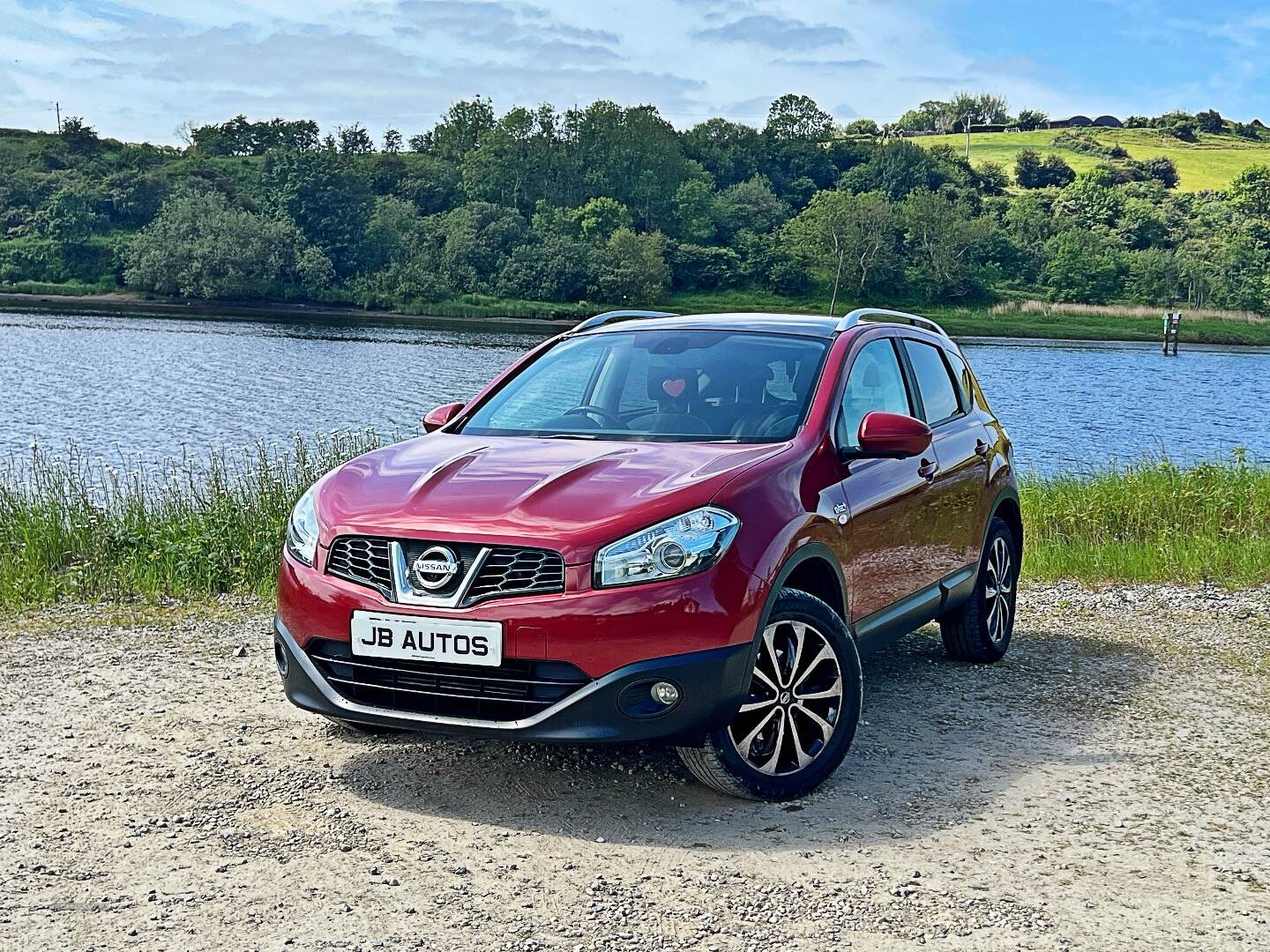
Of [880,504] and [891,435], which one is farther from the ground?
[891,435]

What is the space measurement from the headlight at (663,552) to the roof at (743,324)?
1.83m

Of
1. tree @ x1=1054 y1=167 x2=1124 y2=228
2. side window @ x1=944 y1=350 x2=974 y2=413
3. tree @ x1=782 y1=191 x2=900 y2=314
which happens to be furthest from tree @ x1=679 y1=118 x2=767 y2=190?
side window @ x1=944 y1=350 x2=974 y2=413

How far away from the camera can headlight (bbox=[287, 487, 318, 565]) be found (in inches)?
198

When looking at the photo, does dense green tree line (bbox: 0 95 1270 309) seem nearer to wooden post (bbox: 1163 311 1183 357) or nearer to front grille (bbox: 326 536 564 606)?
wooden post (bbox: 1163 311 1183 357)

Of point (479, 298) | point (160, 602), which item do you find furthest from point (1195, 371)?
point (160, 602)

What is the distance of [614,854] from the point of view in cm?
452

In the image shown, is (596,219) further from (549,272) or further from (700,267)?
(549,272)

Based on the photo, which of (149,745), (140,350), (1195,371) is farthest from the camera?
(1195,371)

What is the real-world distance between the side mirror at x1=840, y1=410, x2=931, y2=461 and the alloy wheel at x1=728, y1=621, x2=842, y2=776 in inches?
35.7

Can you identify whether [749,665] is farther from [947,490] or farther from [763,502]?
[947,490]

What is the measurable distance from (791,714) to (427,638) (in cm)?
140

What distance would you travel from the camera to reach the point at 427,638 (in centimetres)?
462

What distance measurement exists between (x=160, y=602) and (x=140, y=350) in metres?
46.7

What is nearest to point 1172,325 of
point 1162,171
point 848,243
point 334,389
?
point 848,243
